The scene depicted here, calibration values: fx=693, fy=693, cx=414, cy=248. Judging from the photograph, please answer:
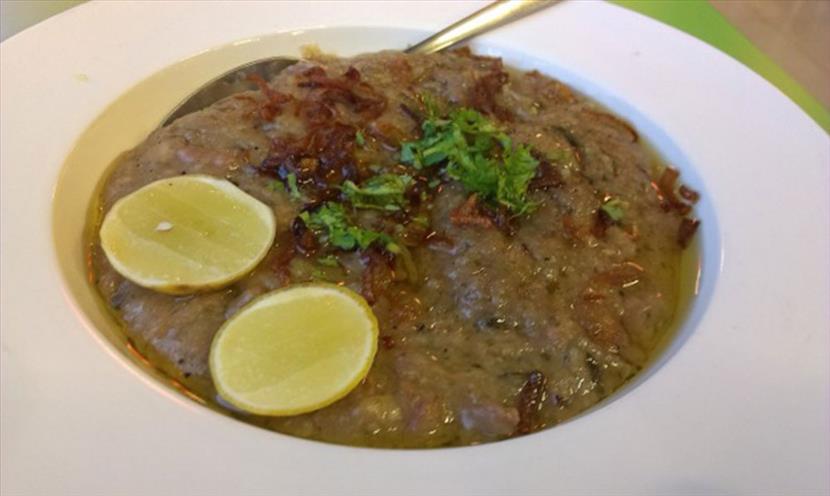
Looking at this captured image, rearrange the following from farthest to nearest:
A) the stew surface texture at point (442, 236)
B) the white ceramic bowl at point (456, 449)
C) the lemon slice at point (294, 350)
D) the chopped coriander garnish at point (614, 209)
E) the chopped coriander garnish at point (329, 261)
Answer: the chopped coriander garnish at point (614, 209) < the chopped coriander garnish at point (329, 261) < the stew surface texture at point (442, 236) < the lemon slice at point (294, 350) < the white ceramic bowl at point (456, 449)

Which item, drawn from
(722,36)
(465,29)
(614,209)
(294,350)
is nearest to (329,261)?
(294,350)

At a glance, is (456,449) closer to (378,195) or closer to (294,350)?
(294,350)

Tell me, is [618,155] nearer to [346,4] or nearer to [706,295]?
[706,295]

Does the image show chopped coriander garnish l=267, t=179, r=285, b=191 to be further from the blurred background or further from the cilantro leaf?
the blurred background

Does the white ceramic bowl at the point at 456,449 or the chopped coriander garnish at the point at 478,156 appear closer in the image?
the white ceramic bowl at the point at 456,449

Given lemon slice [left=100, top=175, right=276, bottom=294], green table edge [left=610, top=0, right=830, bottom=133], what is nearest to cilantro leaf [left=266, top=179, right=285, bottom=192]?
lemon slice [left=100, top=175, right=276, bottom=294]

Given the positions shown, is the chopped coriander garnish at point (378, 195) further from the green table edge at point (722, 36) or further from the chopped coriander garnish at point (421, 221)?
the green table edge at point (722, 36)

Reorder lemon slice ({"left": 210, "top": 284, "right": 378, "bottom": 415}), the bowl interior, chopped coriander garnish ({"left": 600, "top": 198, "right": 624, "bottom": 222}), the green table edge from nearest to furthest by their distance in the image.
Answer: lemon slice ({"left": 210, "top": 284, "right": 378, "bottom": 415})
the bowl interior
chopped coriander garnish ({"left": 600, "top": 198, "right": 624, "bottom": 222})
the green table edge

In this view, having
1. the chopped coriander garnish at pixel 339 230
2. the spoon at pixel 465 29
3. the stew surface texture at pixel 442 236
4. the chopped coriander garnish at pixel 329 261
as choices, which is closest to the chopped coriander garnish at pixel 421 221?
the stew surface texture at pixel 442 236
